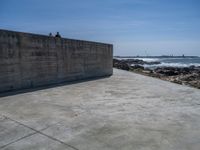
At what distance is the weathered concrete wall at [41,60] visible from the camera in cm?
632

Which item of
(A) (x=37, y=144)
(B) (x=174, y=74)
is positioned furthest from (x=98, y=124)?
(B) (x=174, y=74)

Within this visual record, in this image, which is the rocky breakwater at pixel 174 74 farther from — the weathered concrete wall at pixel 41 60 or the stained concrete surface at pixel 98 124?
the stained concrete surface at pixel 98 124

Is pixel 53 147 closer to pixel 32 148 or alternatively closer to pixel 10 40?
pixel 32 148

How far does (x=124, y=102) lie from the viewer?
5.07m

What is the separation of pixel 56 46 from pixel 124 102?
14.5 feet

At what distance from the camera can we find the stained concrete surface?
2.65m

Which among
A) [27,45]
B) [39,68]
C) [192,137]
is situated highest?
[27,45]

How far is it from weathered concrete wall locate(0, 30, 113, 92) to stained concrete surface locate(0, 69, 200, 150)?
157 centimetres

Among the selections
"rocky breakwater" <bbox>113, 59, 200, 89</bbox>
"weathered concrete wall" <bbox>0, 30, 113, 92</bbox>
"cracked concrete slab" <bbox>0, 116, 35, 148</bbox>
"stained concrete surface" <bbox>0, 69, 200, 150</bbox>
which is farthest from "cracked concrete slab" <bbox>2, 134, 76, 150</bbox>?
"rocky breakwater" <bbox>113, 59, 200, 89</bbox>

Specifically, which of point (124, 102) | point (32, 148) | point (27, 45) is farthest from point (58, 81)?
point (32, 148)

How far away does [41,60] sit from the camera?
7617 mm

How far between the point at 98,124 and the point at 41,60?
495 cm

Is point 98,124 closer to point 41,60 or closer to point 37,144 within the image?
point 37,144

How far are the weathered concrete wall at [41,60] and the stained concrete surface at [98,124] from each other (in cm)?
157
